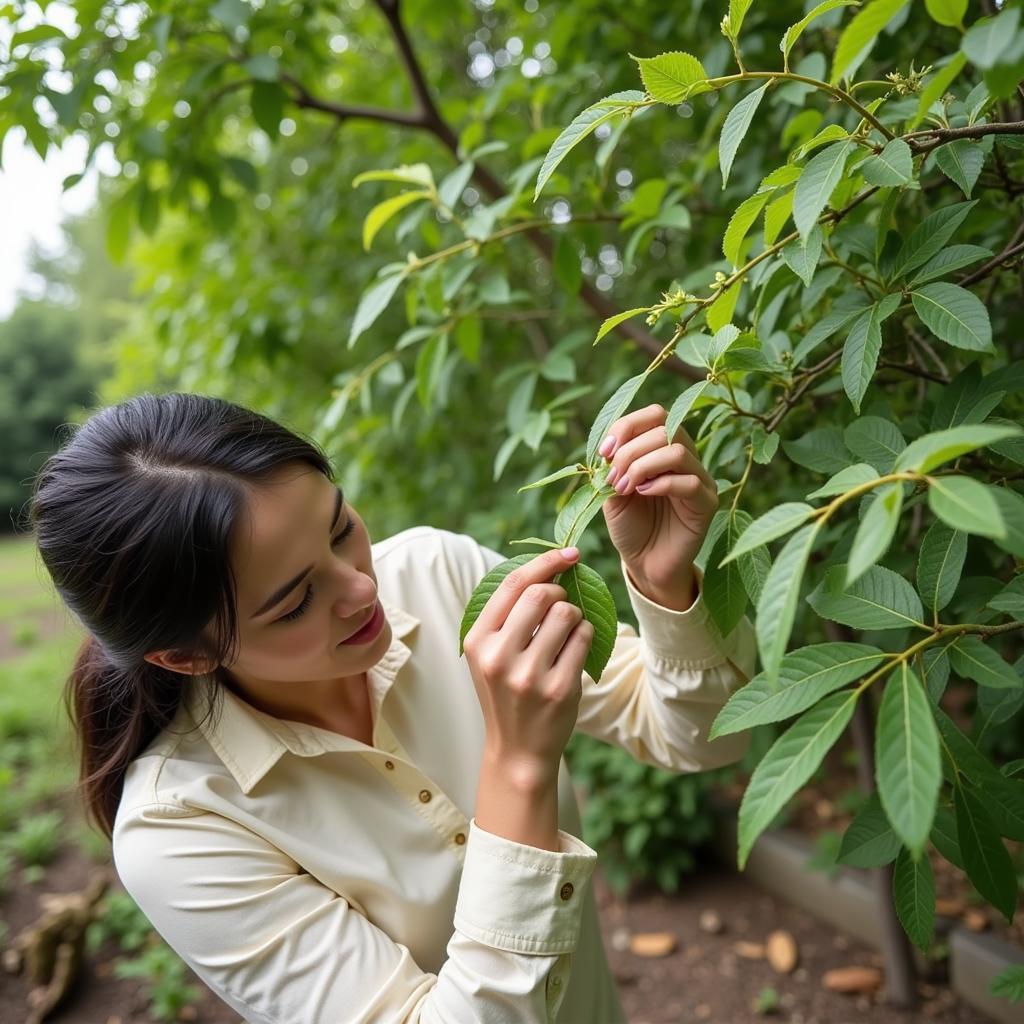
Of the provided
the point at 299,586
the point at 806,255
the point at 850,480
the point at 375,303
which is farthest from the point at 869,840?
the point at 375,303

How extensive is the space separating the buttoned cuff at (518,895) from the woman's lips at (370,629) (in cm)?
32

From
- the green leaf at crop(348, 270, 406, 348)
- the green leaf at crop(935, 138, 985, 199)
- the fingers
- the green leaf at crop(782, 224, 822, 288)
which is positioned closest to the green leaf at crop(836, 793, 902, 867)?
the fingers

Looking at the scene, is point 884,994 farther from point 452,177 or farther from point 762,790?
point 452,177

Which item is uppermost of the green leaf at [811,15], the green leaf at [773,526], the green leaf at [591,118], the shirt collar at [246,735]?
the green leaf at [811,15]

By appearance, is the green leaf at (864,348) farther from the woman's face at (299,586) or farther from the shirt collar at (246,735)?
the shirt collar at (246,735)

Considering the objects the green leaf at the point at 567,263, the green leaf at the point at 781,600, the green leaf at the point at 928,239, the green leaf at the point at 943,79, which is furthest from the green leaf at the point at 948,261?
the green leaf at the point at 567,263

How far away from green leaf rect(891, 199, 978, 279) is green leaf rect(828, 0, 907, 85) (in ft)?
1.01

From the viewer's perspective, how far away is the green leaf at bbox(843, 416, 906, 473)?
93cm

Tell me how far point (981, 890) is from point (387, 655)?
887mm

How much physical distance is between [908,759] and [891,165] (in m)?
0.57

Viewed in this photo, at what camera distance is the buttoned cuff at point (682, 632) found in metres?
1.17

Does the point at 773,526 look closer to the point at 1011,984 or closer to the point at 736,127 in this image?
the point at 736,127

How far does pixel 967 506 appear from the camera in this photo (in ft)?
1.90

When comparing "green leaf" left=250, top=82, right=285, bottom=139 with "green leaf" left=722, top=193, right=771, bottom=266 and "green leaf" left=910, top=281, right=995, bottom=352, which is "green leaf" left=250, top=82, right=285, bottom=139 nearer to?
"green leaf" left=722, top=193, right=771, bottom=266
